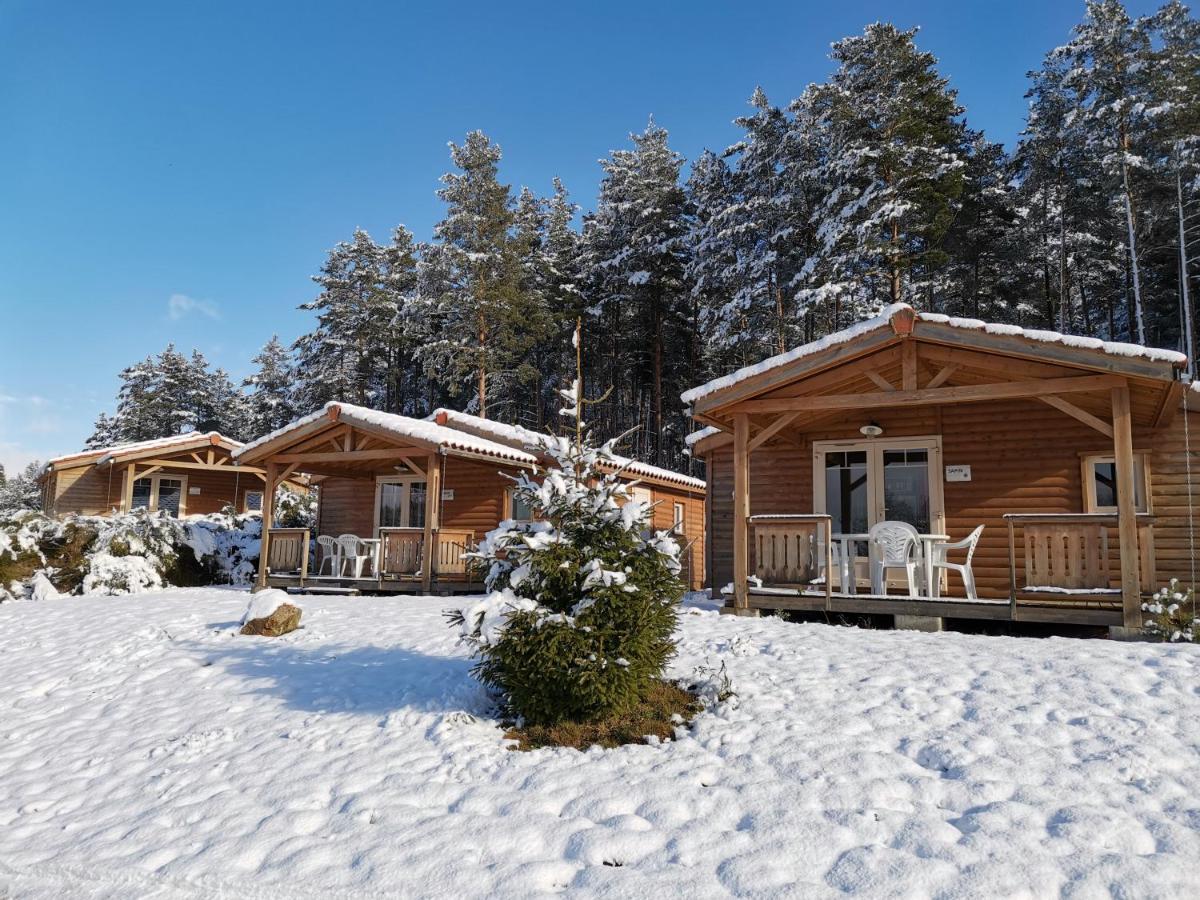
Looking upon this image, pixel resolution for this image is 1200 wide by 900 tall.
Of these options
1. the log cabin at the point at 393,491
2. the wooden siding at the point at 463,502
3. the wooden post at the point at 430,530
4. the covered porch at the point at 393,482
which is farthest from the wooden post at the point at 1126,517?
the wooden post at the point at 430,530

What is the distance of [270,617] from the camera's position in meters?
8.87

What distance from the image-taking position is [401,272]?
36250mm

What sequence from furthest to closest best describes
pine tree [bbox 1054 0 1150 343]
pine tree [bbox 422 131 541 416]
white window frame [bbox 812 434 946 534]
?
pine tree [bbox 422 131 541 416] → pine tree [bbox 1054 0 1150 343] → white window frame [bbox 812 434 946 534]

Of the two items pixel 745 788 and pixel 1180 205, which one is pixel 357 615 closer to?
pixel 745 788

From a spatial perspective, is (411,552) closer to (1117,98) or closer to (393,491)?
(393,491)

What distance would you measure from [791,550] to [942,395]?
250 cm

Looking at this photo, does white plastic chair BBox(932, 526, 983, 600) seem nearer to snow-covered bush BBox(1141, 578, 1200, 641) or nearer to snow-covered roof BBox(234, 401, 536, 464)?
→ snow-covered bush BBox(1141, 578, 1200, 641)

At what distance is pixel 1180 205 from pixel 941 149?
23.2 ft

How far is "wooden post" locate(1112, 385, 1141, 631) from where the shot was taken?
7297mm

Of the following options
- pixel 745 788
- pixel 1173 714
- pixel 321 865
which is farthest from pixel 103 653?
pixel 1173 714

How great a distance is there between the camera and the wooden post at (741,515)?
912cm

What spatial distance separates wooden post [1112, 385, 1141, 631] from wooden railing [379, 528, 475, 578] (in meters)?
9.59

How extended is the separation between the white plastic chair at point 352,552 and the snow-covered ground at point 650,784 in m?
6.84

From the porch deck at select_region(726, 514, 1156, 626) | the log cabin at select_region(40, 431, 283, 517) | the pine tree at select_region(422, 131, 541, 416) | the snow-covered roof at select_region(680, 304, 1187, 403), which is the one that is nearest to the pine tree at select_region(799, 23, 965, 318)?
the pine tree at select_region(422, 131, 541, 416)
